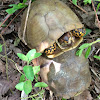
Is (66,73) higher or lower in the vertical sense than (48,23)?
lower

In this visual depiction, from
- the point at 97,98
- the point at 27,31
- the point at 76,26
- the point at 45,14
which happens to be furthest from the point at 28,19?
the point at 97,98

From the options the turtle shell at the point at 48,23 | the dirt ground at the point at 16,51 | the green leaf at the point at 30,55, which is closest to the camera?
the green leaf at the point at 30,55

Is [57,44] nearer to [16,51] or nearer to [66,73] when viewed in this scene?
[66,73]

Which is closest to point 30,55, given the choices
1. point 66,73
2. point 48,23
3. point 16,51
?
point 48,23

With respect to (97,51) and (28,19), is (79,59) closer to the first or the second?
(97,51)

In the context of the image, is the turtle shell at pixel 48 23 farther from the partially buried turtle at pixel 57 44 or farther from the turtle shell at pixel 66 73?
the turtle shell at pixel 66 73

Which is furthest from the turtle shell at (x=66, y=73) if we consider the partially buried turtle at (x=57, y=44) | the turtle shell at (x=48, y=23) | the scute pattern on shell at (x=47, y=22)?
the scute pattern on shell at (x=47, y=22)
